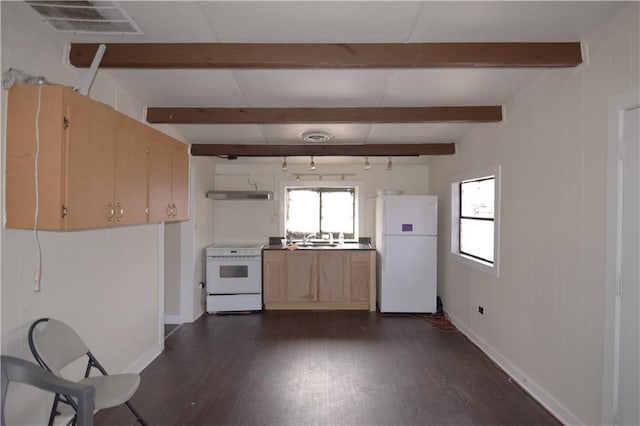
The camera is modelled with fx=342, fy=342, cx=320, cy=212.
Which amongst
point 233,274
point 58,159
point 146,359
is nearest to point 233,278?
point 233,274

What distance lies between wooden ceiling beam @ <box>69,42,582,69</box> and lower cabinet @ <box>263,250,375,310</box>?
323 cm

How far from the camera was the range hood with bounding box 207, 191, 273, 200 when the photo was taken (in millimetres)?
5078

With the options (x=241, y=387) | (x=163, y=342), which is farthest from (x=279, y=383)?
(x=163, y=342)

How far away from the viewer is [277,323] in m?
4.44

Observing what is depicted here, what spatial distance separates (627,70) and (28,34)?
3.23 m

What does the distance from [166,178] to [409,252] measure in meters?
3.25

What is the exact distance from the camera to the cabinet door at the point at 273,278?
497 cm

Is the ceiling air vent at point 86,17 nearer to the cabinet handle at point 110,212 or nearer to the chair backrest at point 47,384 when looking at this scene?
the cabinet handle at point 110,212

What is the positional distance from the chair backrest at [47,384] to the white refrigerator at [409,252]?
372 centimetres

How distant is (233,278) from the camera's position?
484cm

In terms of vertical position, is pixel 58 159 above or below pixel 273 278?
above

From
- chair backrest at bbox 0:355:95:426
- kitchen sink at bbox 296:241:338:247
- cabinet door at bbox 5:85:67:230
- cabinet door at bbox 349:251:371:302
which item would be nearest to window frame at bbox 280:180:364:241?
kitchen sink at bbox 296:241:338:247

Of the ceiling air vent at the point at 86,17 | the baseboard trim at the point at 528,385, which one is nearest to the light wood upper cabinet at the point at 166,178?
the ceiling air vent at the point at 86,17

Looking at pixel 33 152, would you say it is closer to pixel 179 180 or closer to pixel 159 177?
pixel 159 177
